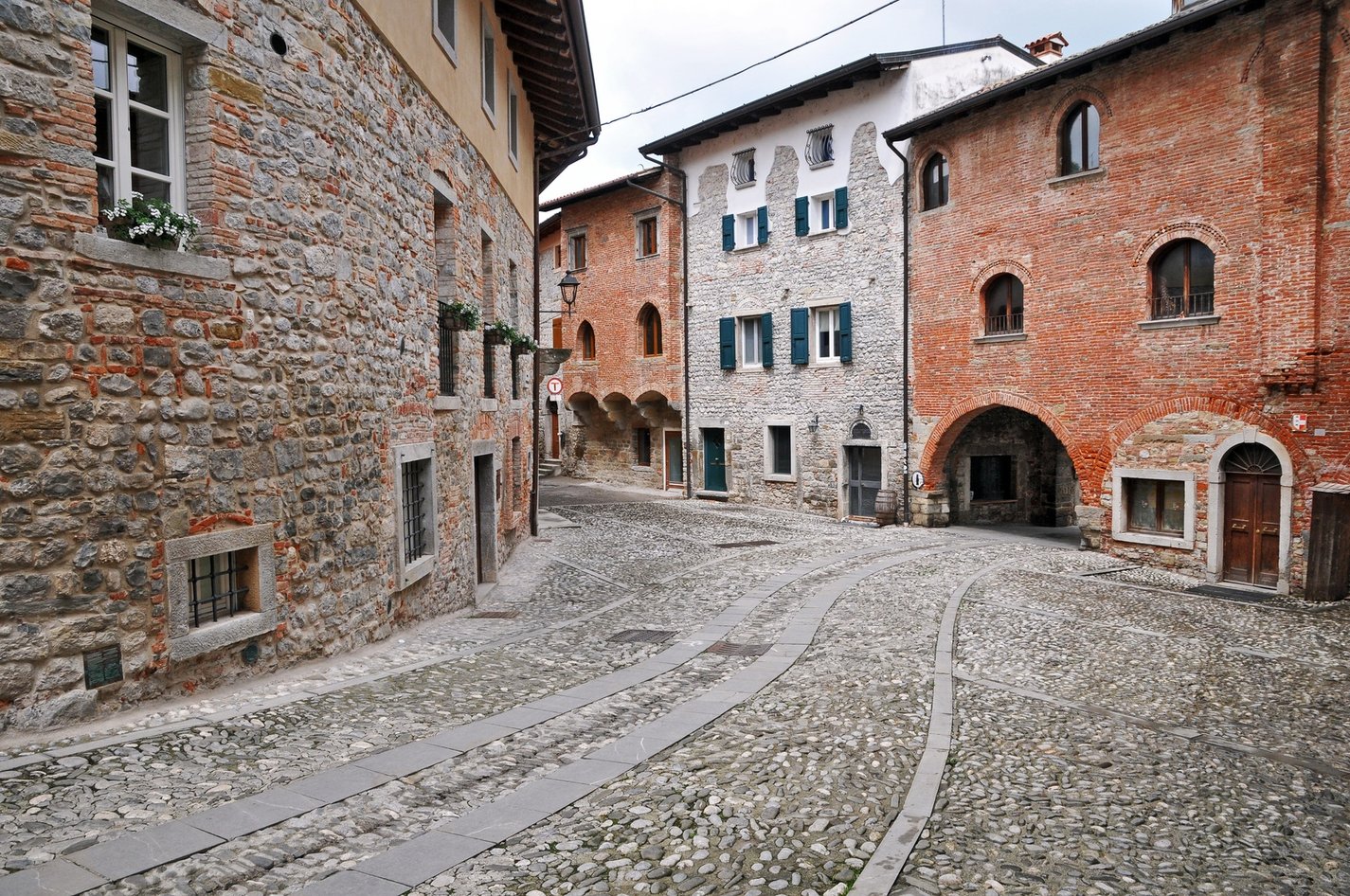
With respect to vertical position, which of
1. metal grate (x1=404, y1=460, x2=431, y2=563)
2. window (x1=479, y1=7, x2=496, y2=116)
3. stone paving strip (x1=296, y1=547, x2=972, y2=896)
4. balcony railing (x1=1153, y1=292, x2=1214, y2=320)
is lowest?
stone paving strip (x1=296, y1=547, x2=972, y2=896)

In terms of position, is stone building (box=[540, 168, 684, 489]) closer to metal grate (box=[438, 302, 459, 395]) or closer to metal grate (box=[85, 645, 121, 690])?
metal grate (box=[438, 302, 459, 395])

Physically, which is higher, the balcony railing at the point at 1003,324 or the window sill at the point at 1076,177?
the window sill at the point at 1076,177

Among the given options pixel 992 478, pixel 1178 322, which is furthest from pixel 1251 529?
pixel 992 478

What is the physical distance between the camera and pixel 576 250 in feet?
101

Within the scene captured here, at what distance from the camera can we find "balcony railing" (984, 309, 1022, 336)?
17.8 metres

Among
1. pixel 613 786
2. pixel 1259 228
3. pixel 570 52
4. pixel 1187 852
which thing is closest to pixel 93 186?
pixel 613 786

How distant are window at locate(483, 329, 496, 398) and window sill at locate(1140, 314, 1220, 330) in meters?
11.0

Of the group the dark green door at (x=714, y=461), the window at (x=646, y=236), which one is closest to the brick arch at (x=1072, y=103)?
the dark green door at (x=714, y=461)

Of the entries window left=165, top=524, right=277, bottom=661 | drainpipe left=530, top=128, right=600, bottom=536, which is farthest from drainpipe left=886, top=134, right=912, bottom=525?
window left=165, top=524, right=277, bottom=661

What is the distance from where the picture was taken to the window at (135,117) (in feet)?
18.1

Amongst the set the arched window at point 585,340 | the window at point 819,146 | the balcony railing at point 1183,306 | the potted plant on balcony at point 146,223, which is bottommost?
the potted plant on balcony at point 146,223

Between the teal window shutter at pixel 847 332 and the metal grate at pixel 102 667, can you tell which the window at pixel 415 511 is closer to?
the metal grate at pixel 102 667

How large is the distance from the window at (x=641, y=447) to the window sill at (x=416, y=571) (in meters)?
20.4

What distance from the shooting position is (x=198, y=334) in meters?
5.89
